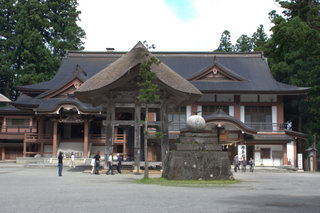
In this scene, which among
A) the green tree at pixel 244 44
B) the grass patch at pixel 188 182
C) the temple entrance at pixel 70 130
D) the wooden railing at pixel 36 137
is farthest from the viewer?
the green tree at pixel 244 44

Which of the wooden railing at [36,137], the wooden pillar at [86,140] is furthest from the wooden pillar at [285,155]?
the wooden railing at [36,137]

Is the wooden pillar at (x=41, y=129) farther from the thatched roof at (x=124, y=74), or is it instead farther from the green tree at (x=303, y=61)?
the green tree at (x=303, y=61)

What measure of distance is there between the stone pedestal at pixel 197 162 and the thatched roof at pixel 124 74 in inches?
192

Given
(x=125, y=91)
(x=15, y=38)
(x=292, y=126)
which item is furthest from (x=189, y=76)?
(x=15, y=38)

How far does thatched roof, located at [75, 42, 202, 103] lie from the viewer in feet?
71.2

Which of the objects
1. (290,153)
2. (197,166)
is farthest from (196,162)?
(290,153)

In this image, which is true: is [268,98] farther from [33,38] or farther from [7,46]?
[7,46]

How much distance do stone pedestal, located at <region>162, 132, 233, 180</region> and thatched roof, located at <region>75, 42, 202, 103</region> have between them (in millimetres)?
4875

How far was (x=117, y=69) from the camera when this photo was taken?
2238 cm

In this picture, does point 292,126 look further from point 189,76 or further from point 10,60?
point 10,60

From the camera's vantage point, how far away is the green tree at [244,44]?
217 feet

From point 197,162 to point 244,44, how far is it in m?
52.3

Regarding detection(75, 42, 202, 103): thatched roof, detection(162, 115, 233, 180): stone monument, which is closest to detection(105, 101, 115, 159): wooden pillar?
detection(75, 42, 202, 103): thatched roof

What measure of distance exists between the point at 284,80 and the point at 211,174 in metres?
29.1
